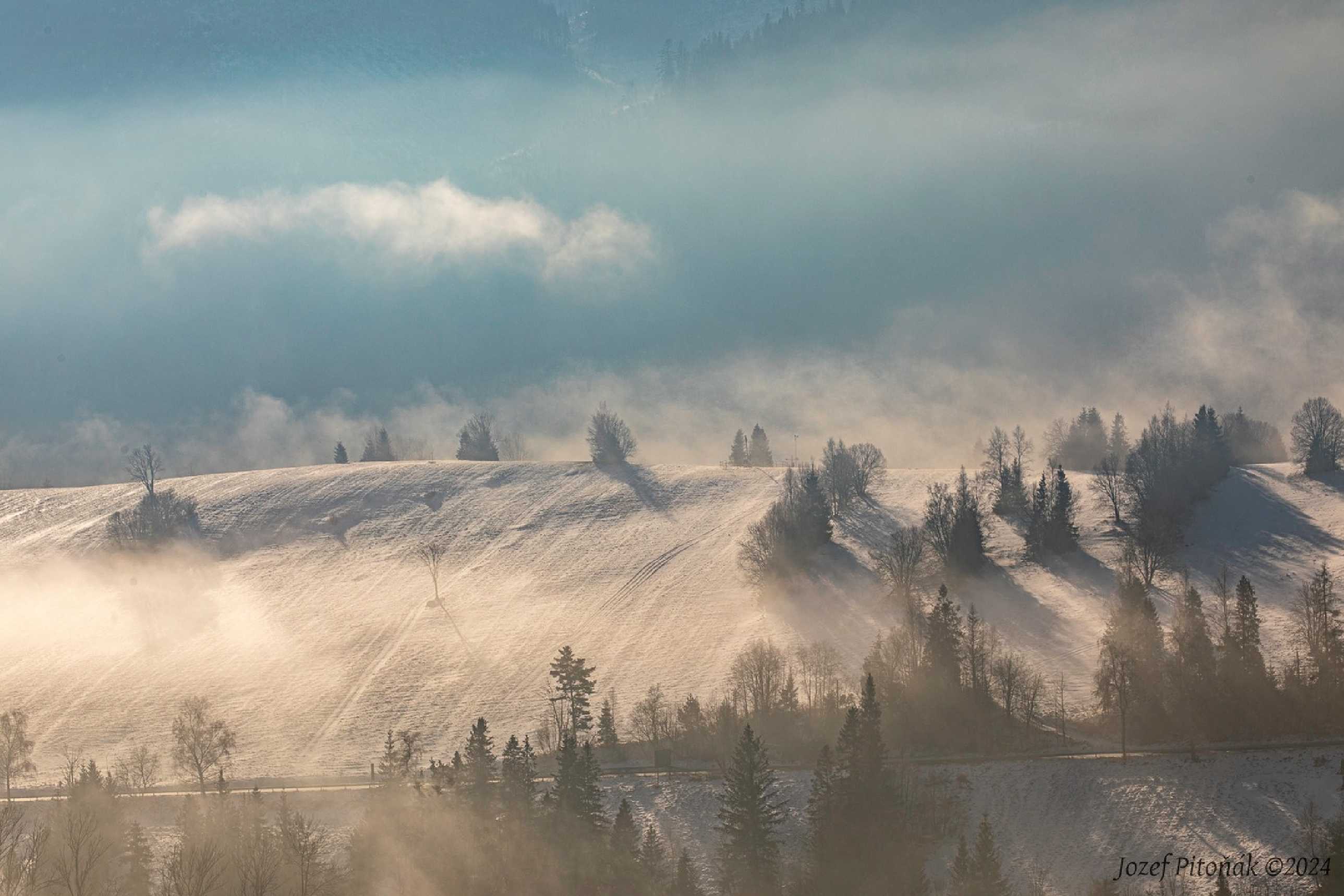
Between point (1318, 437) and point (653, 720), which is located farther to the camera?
point (1318, 437)

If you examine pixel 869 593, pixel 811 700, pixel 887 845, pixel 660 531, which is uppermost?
pixel 660 531

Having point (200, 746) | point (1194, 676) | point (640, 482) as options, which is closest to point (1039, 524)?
point (1194, 676)

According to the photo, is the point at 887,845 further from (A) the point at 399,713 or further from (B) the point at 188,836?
(A) the point at 399,713

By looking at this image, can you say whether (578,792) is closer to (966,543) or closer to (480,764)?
(480,764)

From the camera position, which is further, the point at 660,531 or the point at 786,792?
the point at 660,531

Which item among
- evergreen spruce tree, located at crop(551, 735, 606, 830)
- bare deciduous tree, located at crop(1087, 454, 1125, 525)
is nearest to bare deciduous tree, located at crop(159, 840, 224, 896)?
evergreen spruce tree, located at crop(551, 735, 606, 830)

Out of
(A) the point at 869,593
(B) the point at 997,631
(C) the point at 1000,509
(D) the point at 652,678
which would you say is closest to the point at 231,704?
(D) the point at 652,678

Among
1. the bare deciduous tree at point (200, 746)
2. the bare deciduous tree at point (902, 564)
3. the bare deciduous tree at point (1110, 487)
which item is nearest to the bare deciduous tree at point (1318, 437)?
the bare deciduous tree at point (1110, 487)
